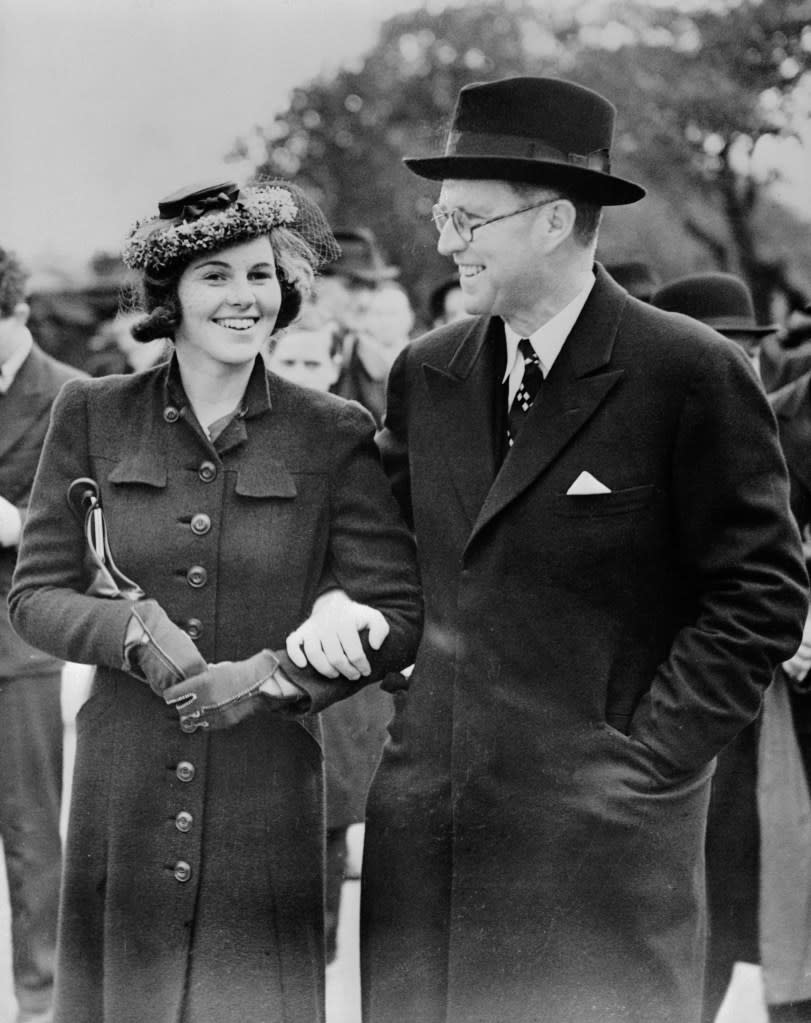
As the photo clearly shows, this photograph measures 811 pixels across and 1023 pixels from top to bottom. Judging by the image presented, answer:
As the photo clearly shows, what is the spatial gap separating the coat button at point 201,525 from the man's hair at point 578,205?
0.97 meters

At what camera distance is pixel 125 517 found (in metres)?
3.02

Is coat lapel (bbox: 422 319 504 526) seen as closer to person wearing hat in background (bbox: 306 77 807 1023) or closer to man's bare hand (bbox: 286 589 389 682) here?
person wearing hat in background (bbox: 306 77 807 1023)

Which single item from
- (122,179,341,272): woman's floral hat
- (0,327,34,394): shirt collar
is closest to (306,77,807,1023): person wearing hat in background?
(122,179,341,272): woman's floral hat

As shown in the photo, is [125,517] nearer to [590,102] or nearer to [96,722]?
[96,722]

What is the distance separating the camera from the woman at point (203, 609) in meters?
3.00

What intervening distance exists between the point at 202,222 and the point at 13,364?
189 cm

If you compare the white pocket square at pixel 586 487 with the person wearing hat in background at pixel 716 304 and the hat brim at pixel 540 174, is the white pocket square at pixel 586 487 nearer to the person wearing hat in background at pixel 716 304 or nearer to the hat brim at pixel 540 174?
the hat brim at pixel 540 174

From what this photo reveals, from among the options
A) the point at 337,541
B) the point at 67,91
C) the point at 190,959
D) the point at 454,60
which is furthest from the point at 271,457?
the point at 454,60

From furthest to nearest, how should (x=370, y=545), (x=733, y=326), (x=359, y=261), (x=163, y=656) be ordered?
(x=359, y=261), (x=733, y=326), (x=370, y=545), (x=163, y=656)

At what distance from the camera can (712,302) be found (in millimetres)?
5008

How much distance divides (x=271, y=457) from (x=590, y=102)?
1.04 m

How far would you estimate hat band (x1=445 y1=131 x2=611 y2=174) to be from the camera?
3037 mm

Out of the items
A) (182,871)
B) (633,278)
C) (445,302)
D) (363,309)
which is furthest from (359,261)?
(182,871)

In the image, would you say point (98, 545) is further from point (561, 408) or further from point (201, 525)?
point (561, 408)
